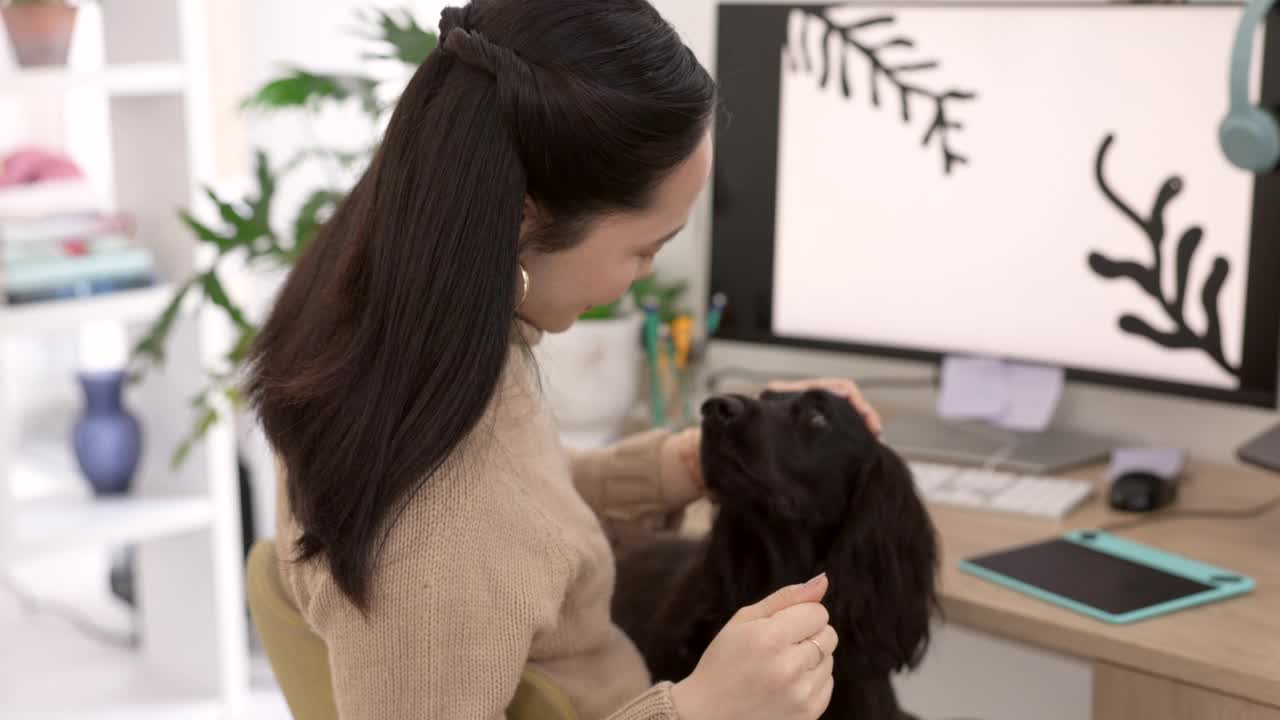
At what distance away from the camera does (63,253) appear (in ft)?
7.48

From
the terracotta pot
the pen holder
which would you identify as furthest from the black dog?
the terracotta pot

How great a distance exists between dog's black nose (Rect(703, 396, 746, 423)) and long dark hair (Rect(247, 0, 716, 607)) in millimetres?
381

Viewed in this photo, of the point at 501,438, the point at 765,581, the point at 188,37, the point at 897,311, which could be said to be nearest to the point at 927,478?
the point at 897,311

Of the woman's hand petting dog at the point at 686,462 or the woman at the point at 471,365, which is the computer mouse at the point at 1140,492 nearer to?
the woman's hand petting dog at the point at 686,462

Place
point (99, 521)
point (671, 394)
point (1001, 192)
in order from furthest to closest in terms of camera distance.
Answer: point (99, 521) < point (671, 394) < point (1001, 192)

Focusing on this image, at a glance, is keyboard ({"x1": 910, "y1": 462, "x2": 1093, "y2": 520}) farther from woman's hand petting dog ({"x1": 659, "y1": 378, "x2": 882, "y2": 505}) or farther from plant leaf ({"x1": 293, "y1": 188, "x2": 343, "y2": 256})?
plant leaf ({"x1": 293, "y1": 188, "x2": 343, "y2": 256})

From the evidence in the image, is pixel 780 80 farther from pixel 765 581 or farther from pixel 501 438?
pixel 501 438

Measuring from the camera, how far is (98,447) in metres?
2.42

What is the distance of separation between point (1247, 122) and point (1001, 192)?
308 mm

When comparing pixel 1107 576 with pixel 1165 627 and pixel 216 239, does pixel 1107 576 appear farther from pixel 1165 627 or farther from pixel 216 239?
pixel 216 239

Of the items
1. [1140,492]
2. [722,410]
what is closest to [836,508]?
[722,410]

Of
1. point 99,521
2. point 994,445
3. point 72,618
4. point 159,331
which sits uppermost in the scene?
point 159,331

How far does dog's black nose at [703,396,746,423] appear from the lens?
4.52 feet

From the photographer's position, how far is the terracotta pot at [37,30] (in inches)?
87.0
